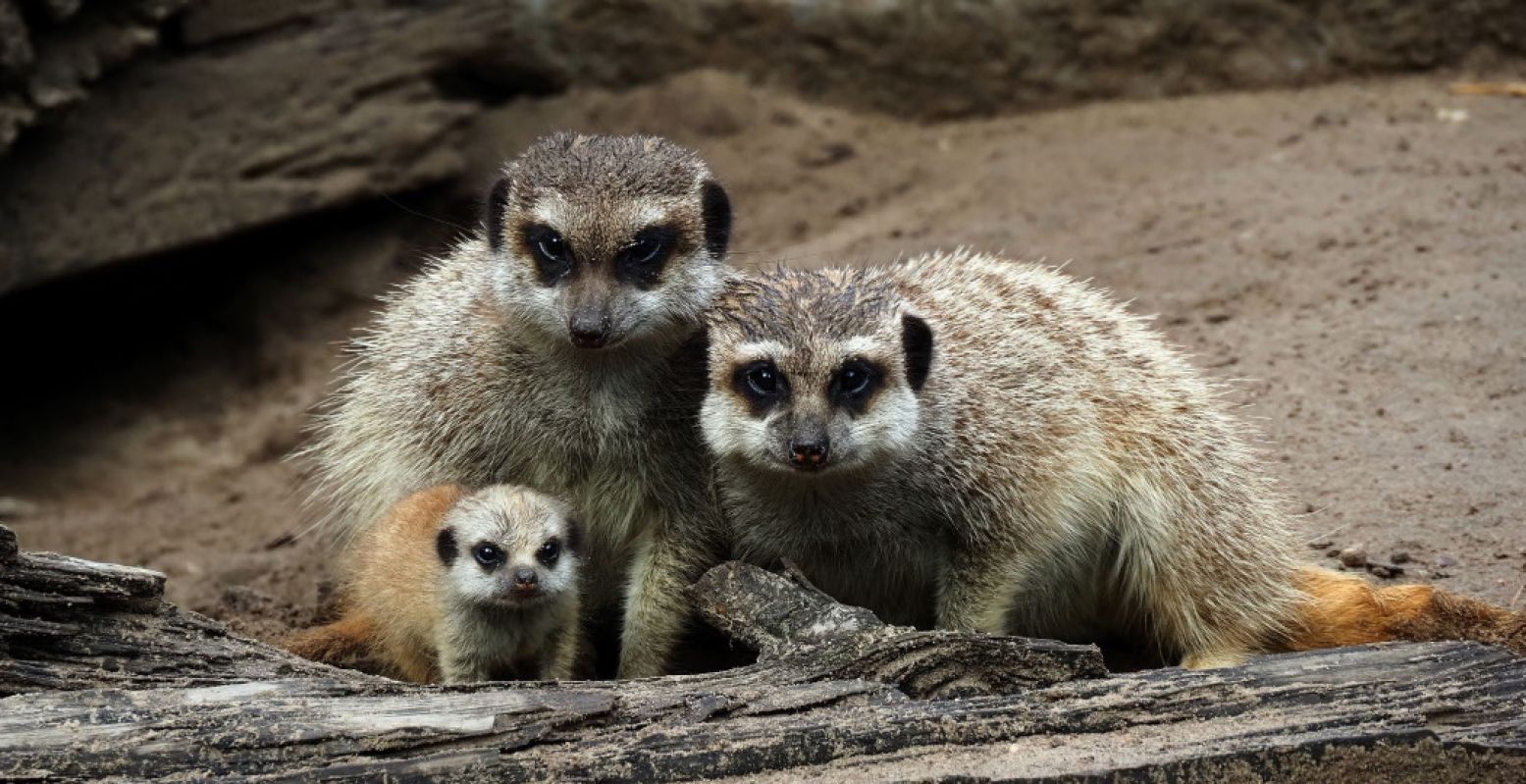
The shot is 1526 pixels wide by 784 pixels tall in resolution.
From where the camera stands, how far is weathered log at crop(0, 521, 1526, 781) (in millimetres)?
3334

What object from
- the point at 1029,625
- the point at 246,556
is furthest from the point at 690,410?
the point at 246,556

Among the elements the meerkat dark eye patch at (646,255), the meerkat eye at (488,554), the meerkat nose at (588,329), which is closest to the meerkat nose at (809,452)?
the meerkat nose at (588,329)

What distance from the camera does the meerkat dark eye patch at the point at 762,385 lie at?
425 cm

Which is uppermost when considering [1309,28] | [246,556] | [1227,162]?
[1309,28]

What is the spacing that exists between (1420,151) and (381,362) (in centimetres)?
497

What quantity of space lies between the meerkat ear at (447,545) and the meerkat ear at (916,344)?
135 cm

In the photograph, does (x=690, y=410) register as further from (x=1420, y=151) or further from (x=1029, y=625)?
(x=1420, y=151)

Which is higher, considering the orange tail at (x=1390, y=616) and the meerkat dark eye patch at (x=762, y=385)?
the meerkat dark eye patch at (x=762, y=385)

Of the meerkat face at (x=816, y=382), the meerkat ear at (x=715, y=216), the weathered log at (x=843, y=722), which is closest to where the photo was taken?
the weathered log at (x=843, y=722)

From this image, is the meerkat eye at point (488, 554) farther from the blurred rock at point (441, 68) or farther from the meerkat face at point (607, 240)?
the blurred rock at point (441, 68)

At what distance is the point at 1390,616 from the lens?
14.1 ft

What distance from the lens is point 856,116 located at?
29.3ft

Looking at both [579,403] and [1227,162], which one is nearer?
[579,403]

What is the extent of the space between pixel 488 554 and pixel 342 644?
78cm
